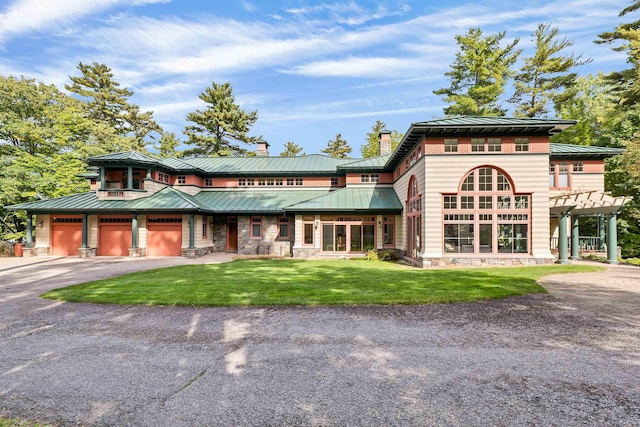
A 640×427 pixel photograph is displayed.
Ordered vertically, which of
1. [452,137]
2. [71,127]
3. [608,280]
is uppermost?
[71,127]

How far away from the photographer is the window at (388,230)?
18406 mm

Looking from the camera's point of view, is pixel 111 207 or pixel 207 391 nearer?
pixel 207 391

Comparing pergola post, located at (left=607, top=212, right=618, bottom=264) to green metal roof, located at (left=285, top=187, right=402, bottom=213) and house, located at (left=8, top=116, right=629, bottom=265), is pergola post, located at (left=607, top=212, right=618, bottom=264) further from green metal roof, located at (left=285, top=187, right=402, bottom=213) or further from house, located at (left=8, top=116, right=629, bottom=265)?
green metal roof, located at (left=285, top=187, right=402, bottom=213)

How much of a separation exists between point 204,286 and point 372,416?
23.3ft

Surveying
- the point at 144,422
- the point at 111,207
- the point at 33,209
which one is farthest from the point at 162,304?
the point at 33,209

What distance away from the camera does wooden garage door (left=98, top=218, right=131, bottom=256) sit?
757 inches

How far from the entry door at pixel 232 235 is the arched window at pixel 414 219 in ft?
41.1

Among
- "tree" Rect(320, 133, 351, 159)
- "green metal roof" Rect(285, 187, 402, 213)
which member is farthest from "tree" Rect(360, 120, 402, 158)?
"green metal roof" Rect(285, 187, 402, 213)

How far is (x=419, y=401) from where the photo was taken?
323cm

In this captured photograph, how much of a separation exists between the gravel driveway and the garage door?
12680 millimetres

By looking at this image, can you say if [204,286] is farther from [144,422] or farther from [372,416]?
[372,416]

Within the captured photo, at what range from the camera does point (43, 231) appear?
1894 cm

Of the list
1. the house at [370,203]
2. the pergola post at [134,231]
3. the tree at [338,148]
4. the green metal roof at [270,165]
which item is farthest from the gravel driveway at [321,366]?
the tree at [338,148]

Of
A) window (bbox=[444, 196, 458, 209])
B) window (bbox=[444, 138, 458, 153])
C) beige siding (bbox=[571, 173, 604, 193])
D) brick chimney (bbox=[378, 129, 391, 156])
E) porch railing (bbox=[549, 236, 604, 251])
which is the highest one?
brick chimney (bbox=[378, 129, 391, 156])
